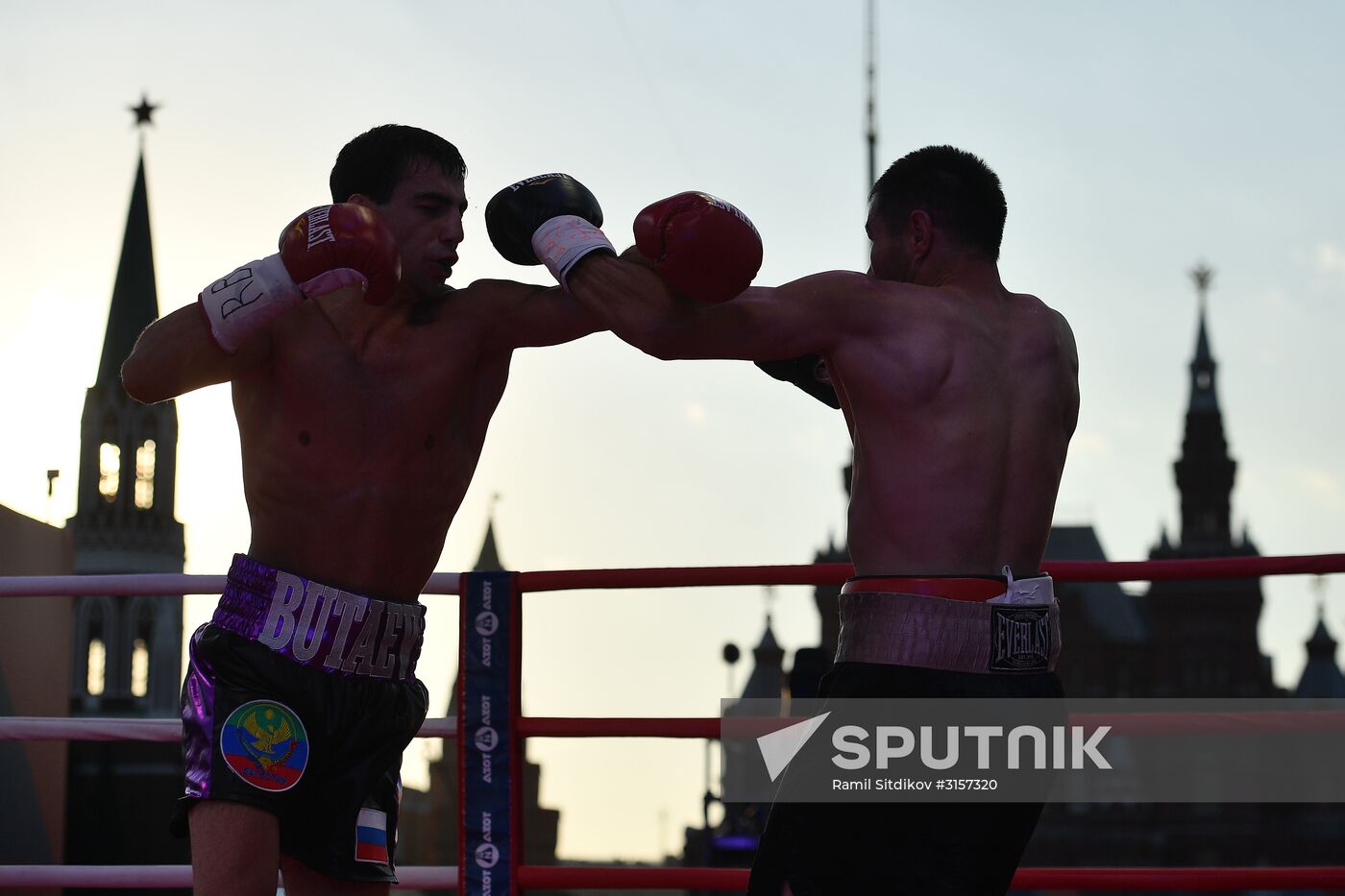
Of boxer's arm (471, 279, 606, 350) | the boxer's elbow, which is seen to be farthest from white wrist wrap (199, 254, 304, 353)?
boxer's arm (471, 279, 606, 350)

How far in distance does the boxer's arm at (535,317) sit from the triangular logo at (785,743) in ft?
2.84

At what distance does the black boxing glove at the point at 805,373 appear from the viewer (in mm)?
3295

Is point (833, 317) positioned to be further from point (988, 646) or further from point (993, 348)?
point (988, 646)

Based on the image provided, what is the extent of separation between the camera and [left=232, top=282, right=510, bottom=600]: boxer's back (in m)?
3.00

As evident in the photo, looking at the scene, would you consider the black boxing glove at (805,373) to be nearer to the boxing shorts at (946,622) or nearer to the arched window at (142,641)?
the boxing shorts at (946,622)

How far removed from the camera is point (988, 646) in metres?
2.70

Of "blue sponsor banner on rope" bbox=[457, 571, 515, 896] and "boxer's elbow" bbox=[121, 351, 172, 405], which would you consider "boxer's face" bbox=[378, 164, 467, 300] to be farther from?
"blue sponsor banner on rope" bbox=[457, 571, 515, 896]

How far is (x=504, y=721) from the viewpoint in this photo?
4.00 metres

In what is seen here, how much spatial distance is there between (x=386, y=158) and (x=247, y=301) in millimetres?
463

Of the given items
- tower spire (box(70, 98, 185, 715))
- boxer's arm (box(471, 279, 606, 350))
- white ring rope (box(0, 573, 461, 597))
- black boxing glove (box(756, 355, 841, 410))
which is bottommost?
white ring rope (box(0, 573, 461, 597))

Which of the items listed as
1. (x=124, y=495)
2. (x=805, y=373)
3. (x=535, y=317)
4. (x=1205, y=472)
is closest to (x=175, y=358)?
(x=535, y=317)

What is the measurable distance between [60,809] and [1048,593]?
14.9 ft

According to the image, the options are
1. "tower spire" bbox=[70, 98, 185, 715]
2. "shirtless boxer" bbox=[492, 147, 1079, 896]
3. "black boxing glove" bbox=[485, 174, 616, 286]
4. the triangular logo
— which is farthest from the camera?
"tower spire" bbox=[70, 98, 185, 715]

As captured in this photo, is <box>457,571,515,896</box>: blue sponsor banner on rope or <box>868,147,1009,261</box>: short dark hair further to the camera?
<box>457,571,515,896</box>: blue sponsor banner on rope
